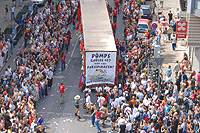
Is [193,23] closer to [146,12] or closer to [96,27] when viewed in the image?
[96,27]

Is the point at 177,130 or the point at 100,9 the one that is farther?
the point at 100,9

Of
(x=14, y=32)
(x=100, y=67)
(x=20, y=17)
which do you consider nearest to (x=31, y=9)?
(x=20, y=17)

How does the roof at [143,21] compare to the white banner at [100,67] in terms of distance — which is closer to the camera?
the white banner at [100,67]

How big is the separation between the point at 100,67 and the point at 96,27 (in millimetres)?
4585

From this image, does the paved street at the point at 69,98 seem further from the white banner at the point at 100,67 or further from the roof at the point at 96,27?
the roof at the point at 96,27

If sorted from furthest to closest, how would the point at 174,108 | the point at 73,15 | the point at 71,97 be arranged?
the point at 73,15
the point at 71,97
the point at 174,108

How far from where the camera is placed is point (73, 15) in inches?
1833

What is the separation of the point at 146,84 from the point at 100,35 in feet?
19.4

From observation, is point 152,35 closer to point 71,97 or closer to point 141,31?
point 141,31

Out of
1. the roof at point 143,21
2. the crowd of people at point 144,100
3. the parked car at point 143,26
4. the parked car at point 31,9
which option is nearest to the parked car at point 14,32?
the parked car at point 31,9

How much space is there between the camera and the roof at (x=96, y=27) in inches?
1312

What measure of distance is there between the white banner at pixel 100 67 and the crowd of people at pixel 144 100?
0.56 meters

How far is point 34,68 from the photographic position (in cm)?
3494

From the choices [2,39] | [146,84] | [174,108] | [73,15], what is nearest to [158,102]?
[174,108]
